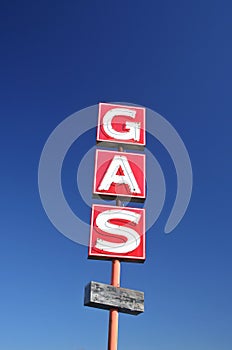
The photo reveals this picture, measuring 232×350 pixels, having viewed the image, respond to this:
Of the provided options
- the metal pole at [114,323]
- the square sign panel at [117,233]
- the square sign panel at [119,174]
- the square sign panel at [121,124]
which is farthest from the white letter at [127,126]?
the metal pole at [114,323]

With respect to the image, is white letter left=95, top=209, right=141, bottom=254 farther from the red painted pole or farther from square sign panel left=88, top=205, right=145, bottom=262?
the red painted pole

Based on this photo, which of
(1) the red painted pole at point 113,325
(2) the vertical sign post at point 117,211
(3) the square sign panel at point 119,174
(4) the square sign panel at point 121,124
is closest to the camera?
(1) the red painted pole at point 113,325

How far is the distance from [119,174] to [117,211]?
119 centimetres

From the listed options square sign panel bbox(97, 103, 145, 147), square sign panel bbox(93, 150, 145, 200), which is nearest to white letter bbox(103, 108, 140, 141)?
square sign panel bbox(97, 103, 145, 147)

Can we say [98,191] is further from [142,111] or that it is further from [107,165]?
[142,111]

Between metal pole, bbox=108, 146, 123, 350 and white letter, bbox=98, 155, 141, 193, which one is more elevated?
white letter, bbox=98, 155, 141, 193

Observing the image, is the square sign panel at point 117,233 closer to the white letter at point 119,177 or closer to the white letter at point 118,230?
the white letter at point 118,230

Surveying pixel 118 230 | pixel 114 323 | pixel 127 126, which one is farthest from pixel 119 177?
pixel 114 323

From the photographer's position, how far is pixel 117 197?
10.6m

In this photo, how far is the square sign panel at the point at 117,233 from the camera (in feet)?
32.0

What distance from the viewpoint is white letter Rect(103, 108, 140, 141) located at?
11758 mm

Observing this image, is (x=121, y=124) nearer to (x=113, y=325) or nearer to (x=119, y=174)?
(x=119, y=174)

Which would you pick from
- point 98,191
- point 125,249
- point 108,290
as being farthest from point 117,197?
point 108,290

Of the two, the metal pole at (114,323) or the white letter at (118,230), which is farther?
the white letter at (118,230)
